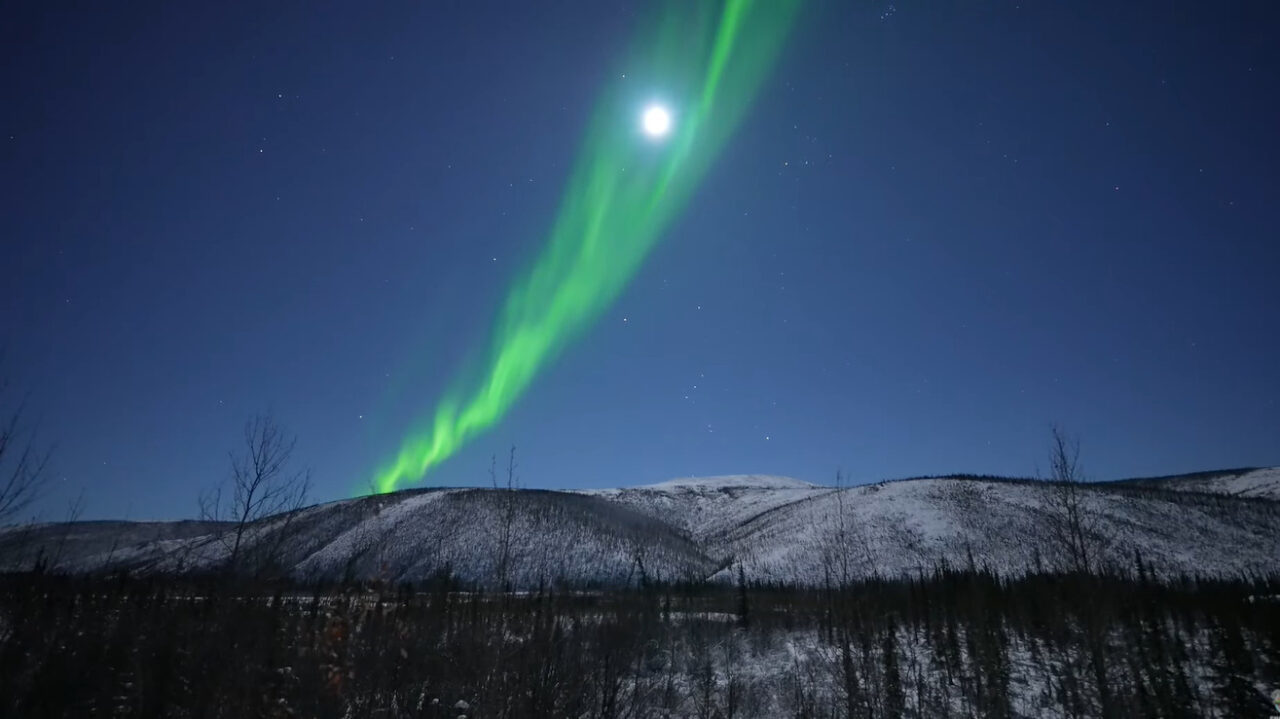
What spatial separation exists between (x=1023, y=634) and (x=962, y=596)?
940 cm

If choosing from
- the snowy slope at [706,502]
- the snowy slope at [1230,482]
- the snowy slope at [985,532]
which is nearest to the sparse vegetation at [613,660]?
the snowy slope at [985,532]

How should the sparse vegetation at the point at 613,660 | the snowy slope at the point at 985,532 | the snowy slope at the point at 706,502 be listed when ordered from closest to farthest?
the sparse vegetation at the point at 613,660, the snowy slope at the point at 985,532, the snowy slope at the point at 706,502

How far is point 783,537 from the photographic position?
82.9 m

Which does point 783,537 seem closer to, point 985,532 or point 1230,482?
point 985,532

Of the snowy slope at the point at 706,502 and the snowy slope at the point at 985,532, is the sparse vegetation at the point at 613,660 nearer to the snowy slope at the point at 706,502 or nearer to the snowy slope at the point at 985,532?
the snowy slope at the point at 985,532

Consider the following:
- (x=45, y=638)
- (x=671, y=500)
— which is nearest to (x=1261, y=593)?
(x=45, y=638)

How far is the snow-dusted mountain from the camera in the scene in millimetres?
65500

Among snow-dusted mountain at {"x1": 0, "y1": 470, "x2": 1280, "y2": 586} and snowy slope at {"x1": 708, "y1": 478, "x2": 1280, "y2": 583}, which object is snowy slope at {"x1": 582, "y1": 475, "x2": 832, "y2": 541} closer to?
snow-dusted mountain at {"x1": 0, "y1": 470, "x2": 1280, "y2": 586}

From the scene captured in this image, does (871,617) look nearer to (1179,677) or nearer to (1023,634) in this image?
(1023,634)

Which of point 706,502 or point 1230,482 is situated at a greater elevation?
point 1230,482

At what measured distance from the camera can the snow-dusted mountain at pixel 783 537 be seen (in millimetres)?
65500

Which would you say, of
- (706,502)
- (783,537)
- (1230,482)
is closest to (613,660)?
(783,537)

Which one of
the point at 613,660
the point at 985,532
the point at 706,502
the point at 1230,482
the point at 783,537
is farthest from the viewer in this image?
the point at 1230,482

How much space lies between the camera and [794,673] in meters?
23.0
